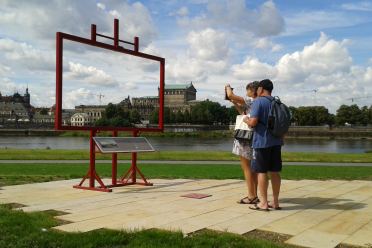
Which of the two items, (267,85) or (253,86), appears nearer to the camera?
(267,85)

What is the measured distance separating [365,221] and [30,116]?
199310mm

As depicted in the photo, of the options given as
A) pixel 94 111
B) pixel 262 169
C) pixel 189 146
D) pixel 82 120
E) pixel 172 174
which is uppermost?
pixel 94 111

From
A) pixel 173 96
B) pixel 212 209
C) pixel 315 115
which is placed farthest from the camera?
pixel 315 115

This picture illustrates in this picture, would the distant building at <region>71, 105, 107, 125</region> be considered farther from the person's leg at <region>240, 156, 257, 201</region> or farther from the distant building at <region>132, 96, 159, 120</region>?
the person's leg at <region>240, 156, 257, 201</region>

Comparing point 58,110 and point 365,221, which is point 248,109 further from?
point 58,110

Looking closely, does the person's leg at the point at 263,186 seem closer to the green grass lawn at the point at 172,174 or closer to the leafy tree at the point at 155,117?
the leafy tree at the point at 155,117

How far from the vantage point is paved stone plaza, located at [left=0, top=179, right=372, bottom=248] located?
19.0 ft

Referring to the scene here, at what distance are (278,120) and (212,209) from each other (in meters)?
1.63

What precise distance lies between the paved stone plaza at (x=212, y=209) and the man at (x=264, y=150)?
0.35 m

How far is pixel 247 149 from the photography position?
25.7ft

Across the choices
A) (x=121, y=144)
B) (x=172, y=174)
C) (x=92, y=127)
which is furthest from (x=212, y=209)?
(x=172, y=174)

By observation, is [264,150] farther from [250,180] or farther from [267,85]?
[267,85]

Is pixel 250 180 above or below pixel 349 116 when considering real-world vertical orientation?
below

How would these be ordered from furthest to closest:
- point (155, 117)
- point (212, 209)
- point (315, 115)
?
point (315, 115), point (155, 117), point (212, 209)
